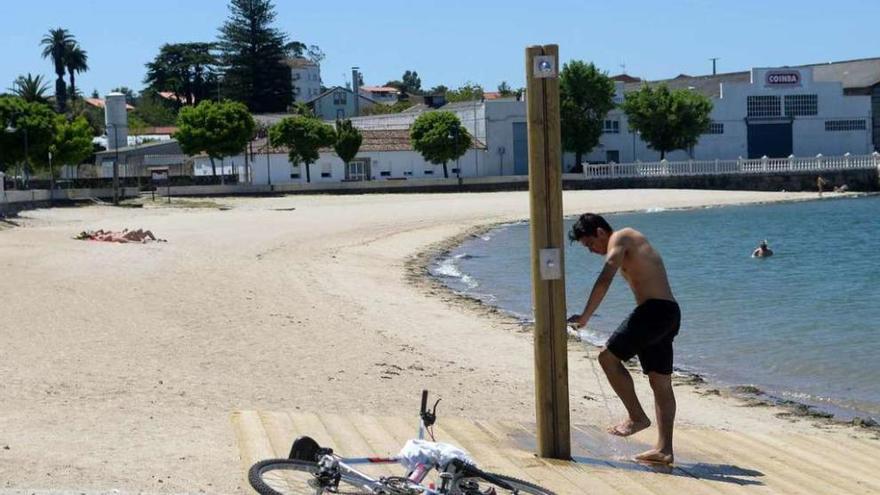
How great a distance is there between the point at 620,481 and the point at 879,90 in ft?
299

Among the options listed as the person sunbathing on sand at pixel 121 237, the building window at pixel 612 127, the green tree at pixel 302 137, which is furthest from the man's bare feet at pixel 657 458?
the building window at pixel 612 127

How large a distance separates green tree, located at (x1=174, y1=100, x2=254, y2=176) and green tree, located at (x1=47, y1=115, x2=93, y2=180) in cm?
564

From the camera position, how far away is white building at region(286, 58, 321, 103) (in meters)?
147

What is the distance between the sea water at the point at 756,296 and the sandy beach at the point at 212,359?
154cm

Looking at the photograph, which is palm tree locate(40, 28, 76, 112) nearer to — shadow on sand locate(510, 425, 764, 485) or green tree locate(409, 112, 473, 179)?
green tree locate(409, 112, 473, 179)

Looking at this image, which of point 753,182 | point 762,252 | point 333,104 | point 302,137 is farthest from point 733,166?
point 333,104

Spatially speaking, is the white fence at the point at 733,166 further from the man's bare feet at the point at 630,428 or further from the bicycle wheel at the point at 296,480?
the bicycle wheel at the point at 296,480

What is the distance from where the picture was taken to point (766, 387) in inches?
577

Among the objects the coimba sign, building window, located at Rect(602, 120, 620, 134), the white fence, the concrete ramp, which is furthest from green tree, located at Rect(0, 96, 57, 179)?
the concrete ramp

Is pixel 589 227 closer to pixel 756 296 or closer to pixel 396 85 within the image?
pixel 756 296

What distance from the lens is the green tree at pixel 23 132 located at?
59.7m

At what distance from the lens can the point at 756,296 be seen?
25859 millimetres

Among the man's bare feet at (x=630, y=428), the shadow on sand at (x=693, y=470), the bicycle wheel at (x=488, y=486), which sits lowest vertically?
the shadow on sand at (x=693, y=470)

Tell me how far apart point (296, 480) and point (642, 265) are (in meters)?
2.77
